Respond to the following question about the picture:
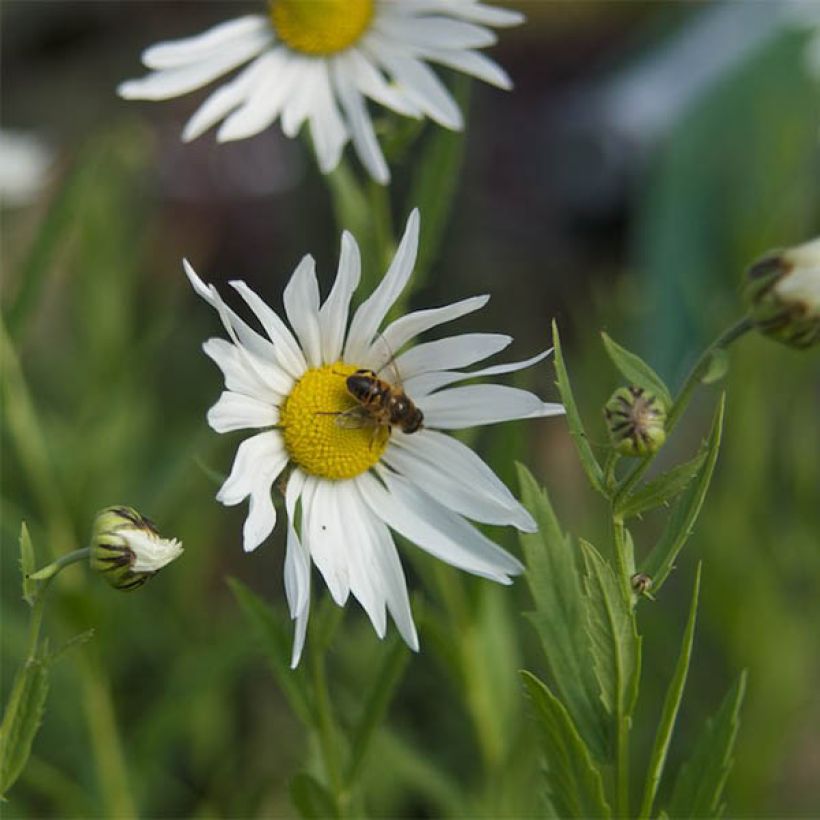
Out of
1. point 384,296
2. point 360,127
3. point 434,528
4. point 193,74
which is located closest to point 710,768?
point 434,528

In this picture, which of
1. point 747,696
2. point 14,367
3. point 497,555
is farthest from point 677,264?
point 497,555

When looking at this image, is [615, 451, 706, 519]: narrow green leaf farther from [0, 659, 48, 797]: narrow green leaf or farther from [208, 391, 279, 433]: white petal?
[0, 659, 48, 797]: narrow green leaf

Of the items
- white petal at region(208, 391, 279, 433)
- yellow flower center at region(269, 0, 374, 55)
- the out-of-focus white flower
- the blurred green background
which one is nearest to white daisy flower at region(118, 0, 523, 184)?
yellow flower center at region(269, 0, 374, 55)

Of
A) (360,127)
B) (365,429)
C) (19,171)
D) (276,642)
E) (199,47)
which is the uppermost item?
(19,171)

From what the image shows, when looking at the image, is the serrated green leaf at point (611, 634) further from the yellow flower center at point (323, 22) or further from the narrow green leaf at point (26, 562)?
the yellow flower center at point (323, 22)

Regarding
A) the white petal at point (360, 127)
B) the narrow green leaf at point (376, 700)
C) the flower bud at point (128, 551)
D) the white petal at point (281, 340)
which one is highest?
the white petal at point (360, 127)

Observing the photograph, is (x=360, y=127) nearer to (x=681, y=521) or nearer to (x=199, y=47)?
(x=199, y=47)

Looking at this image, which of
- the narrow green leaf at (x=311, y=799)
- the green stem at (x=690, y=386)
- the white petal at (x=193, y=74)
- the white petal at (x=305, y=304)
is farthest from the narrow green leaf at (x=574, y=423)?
the white petal at (x=193, y=74)
